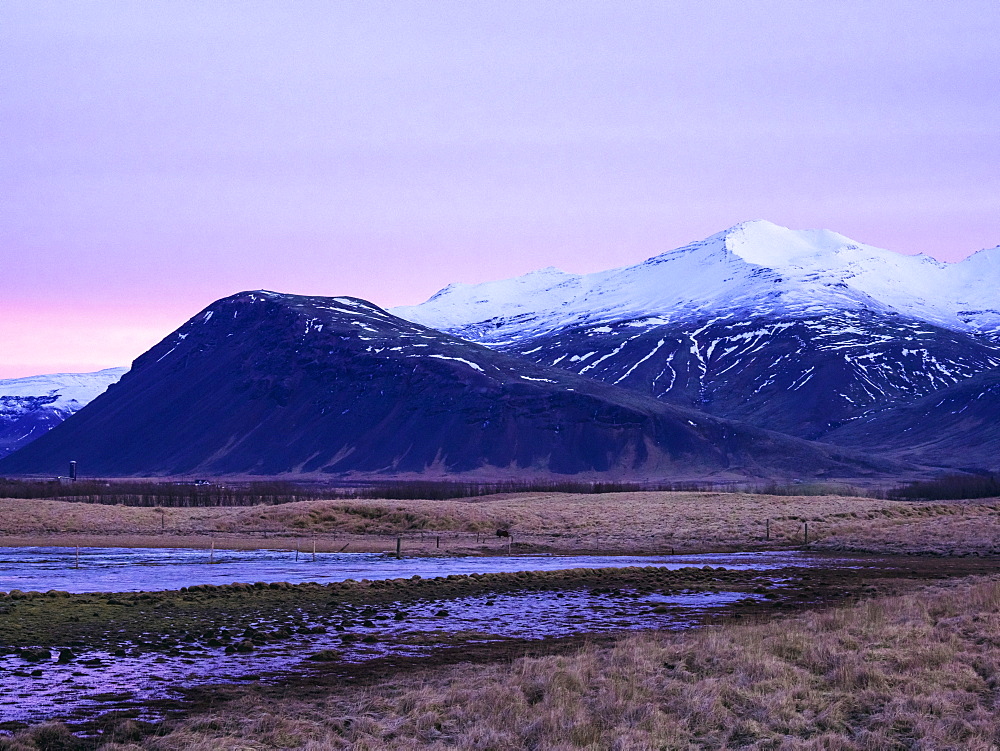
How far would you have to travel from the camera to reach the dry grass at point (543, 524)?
70.4 metres

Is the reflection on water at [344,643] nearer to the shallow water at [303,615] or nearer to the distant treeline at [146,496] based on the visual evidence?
the shallow water at [303,615]

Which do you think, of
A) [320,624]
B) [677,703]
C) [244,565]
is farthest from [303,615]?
[244,565]

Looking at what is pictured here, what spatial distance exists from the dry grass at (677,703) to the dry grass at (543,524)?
4159cm

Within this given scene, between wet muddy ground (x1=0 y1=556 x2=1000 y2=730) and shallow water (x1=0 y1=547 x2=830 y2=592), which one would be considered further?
shallow water (x1=0 y1=547 x2=830 y2=592)

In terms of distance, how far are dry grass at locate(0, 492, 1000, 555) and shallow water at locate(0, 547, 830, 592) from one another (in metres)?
6.57

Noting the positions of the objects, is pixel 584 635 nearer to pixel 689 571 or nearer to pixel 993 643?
pixel 993 643

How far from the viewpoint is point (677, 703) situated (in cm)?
1931

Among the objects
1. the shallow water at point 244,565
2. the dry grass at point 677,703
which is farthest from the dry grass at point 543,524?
the dry grass at point 677,703

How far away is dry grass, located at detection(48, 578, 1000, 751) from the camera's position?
680 inches

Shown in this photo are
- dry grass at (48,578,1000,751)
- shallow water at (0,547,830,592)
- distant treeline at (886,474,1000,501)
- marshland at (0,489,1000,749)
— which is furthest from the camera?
distant treeline at (886,474,1000,501)

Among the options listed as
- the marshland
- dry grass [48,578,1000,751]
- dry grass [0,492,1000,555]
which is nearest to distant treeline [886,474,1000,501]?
dry grass [0,492,1000,555]

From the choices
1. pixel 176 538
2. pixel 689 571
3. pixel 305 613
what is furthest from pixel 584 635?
pixel 176 538

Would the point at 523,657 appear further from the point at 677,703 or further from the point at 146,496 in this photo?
the point at 146,496

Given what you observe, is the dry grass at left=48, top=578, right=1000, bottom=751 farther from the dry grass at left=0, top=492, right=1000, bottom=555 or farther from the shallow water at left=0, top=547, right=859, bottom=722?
the dry grass at left=0, top=492, right=1000, bottom=555
